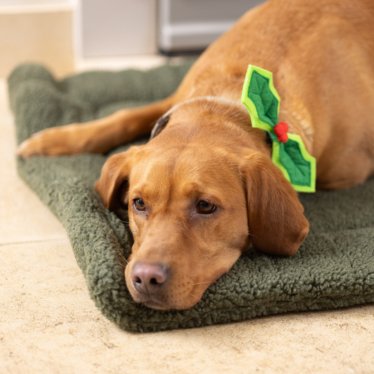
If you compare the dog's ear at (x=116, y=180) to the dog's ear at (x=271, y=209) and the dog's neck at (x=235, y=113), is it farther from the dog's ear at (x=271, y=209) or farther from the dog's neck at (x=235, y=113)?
the dog's ear at (x=271, y=209)

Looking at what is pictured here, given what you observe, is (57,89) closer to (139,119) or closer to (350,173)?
(139,119)

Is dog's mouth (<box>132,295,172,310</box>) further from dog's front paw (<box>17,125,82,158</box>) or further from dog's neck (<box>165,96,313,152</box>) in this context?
dog's front paw (<box>17,125,82,158</box>)

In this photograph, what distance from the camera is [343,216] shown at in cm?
262

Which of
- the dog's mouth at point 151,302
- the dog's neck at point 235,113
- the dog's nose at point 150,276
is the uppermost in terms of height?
the dog's neck at point 235,113

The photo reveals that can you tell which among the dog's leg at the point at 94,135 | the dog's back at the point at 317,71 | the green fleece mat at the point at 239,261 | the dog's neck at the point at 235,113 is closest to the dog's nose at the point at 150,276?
the green fleece mat at the point at 239,261

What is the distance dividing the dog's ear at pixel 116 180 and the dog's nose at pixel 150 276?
47 cm

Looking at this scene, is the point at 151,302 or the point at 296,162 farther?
the point at 296,162

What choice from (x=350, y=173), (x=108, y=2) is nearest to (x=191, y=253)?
(x=350, y=173)

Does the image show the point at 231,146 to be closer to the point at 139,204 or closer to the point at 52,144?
the point at 139,204

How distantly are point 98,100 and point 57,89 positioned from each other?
8.4 inches

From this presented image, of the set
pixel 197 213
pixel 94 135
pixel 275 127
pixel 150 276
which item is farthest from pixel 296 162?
pixel 94 135

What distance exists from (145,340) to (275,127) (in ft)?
2.59

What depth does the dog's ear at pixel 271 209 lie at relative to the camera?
214 centimetres

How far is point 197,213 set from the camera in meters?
2.06
